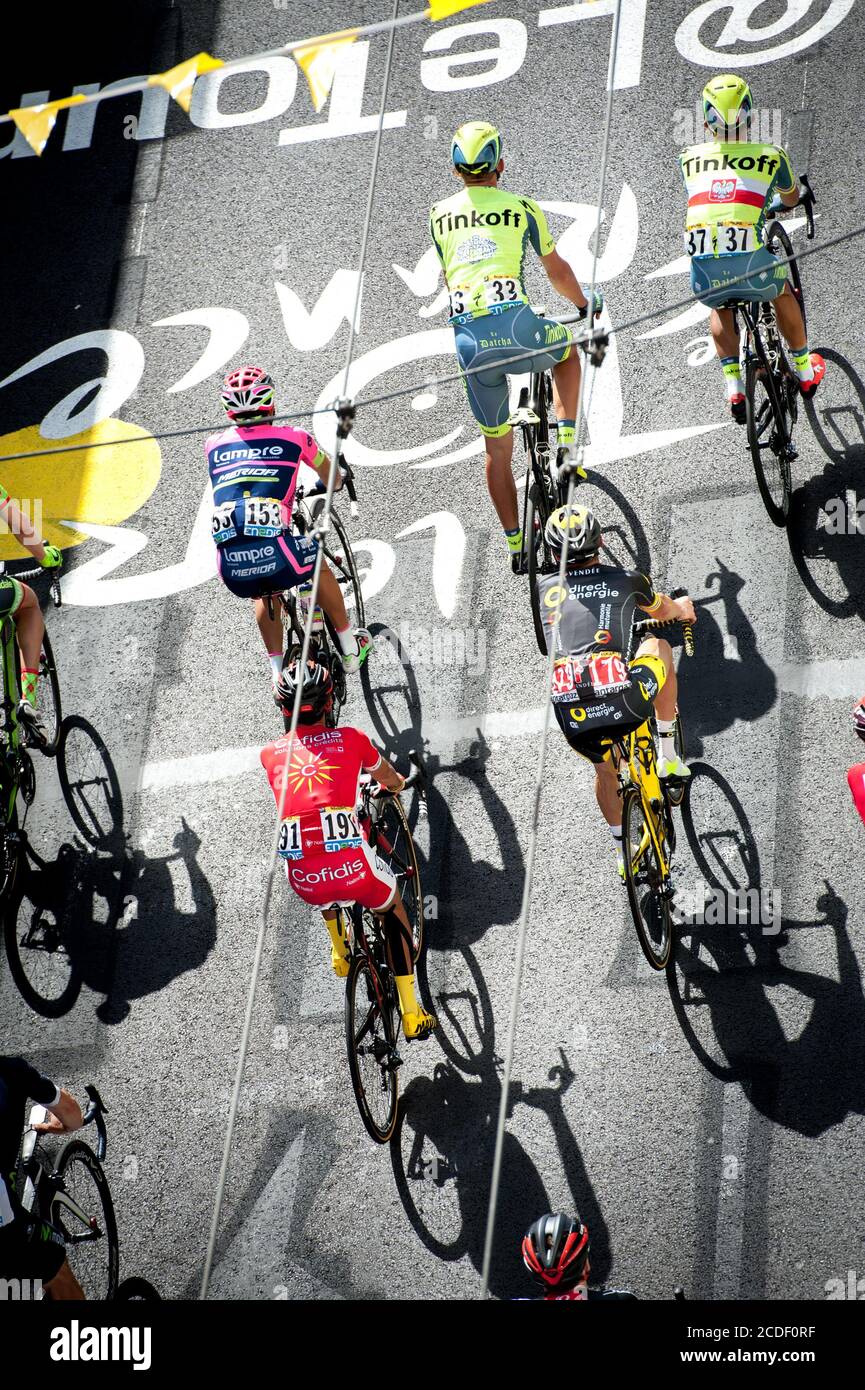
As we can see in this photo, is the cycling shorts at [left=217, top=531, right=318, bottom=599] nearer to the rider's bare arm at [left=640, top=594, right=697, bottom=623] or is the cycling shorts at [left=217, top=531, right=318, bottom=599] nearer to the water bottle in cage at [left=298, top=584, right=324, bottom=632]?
the water bottle in cage at [left=298, top=584, right=324, bottom=632]

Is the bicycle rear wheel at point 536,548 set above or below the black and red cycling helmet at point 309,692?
above

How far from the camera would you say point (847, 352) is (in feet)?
34.3

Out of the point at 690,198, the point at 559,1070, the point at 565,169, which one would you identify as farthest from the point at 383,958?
the point at 565,169

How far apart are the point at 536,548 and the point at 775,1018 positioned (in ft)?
11.1

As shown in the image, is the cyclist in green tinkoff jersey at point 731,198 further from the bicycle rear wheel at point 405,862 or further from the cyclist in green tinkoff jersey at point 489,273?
the bicycle rear wheel at point 405,862

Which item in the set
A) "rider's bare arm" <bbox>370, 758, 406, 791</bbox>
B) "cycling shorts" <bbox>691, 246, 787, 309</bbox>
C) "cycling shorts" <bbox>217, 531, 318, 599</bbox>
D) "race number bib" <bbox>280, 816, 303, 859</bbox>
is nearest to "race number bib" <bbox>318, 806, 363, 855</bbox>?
"race number bib" <bbox>280, 816, 303, 859</bbox>

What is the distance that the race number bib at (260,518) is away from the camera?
29.5 feet

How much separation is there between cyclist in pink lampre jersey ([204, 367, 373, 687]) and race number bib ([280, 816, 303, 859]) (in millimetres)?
1924

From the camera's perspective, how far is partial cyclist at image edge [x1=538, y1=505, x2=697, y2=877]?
7.77m

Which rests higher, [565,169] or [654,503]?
[565,169]

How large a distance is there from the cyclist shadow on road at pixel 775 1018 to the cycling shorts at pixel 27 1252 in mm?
3270

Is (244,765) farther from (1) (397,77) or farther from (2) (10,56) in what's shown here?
(2) (10,56)

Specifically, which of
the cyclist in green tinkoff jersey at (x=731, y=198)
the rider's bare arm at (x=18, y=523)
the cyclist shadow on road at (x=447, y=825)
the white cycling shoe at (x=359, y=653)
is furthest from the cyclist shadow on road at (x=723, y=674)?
the rider's bare arm at (x=18, y=523)
